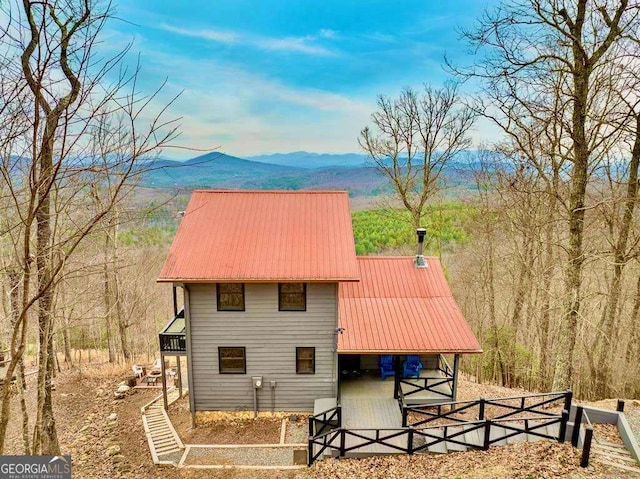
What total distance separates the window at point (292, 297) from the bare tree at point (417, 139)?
400 inches

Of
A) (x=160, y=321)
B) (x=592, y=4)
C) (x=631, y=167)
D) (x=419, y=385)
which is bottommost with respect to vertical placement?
(x=160, y=321)

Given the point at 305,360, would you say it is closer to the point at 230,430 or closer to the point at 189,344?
the point at 230,430

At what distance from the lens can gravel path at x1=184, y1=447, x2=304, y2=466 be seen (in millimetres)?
9812

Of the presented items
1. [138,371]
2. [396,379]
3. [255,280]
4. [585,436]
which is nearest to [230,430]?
[255,280]

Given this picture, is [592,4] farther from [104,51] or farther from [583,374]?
[583,374]

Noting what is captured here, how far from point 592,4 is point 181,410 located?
16.7 meters

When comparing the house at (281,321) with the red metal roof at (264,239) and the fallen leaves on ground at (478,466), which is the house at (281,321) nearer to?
the red metal roof at (264,239)

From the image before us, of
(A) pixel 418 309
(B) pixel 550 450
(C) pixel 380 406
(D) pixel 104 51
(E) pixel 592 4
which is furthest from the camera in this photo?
(A) pixel 418 309

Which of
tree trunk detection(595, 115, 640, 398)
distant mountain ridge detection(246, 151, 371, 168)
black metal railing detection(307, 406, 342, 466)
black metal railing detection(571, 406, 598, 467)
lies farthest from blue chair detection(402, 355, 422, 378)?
distant mountain ridge detection(246, 151, 371, 168)

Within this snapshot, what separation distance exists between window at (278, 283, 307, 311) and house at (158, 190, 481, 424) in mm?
32

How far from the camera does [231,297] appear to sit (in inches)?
456

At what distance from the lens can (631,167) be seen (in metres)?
11.3

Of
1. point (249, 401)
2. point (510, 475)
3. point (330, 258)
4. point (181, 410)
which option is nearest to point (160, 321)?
point (181, 410)

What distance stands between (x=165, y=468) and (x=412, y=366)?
7857mm
